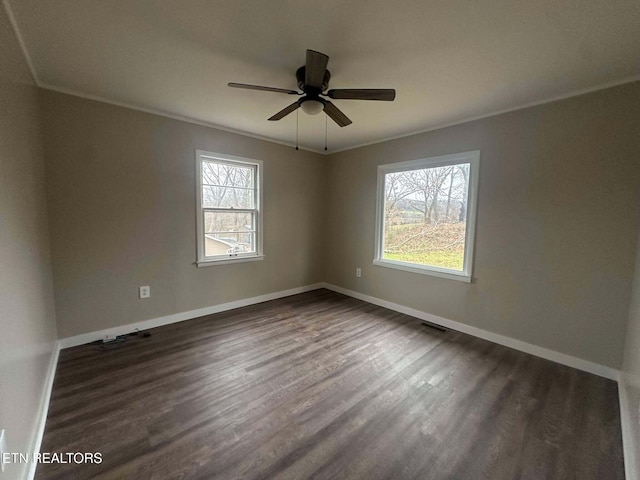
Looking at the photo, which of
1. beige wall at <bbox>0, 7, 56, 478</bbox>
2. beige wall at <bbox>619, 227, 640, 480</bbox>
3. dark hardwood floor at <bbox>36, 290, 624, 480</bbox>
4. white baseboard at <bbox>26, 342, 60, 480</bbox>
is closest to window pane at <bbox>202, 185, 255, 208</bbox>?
beige wall at <bbox>0, 7, 56, 478</bbox>

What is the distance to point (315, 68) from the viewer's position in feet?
5.34

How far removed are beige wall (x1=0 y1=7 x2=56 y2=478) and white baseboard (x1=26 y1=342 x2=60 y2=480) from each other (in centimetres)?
5

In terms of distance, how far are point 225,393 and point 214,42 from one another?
96.4 inches

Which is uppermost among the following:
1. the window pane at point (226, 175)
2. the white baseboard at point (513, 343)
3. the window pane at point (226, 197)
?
the window pane at point (226, 175)

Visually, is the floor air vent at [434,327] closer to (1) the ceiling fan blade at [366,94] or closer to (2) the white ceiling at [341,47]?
(2) the white ceiling at [341,47]

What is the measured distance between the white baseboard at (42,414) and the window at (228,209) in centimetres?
153

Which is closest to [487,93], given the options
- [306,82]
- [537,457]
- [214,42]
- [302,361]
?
[306,82]

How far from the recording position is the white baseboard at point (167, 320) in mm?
A: 2523

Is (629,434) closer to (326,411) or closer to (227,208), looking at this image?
(326,411)

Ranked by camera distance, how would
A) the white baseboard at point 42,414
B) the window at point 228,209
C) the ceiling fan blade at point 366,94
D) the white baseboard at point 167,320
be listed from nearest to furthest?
the white baseboard at point 42,414 → the ceiling fan blade at point 366,94 → the white baseboard at point 167,320 → the window at point 228,209

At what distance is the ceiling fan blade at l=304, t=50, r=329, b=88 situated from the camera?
4.91ft

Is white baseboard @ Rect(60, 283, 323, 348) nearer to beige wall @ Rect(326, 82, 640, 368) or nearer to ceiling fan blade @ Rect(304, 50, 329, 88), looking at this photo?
beige wall @ Rect(326, 82, 640, 368)

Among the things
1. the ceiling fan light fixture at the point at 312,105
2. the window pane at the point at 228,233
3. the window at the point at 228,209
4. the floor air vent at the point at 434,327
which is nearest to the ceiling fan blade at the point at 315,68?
the ceiling fan light fixture at the point at 312,105

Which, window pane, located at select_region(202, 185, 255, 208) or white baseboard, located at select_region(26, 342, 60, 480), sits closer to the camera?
white baseboard, located at select_region(26, 342, 60, 480)
